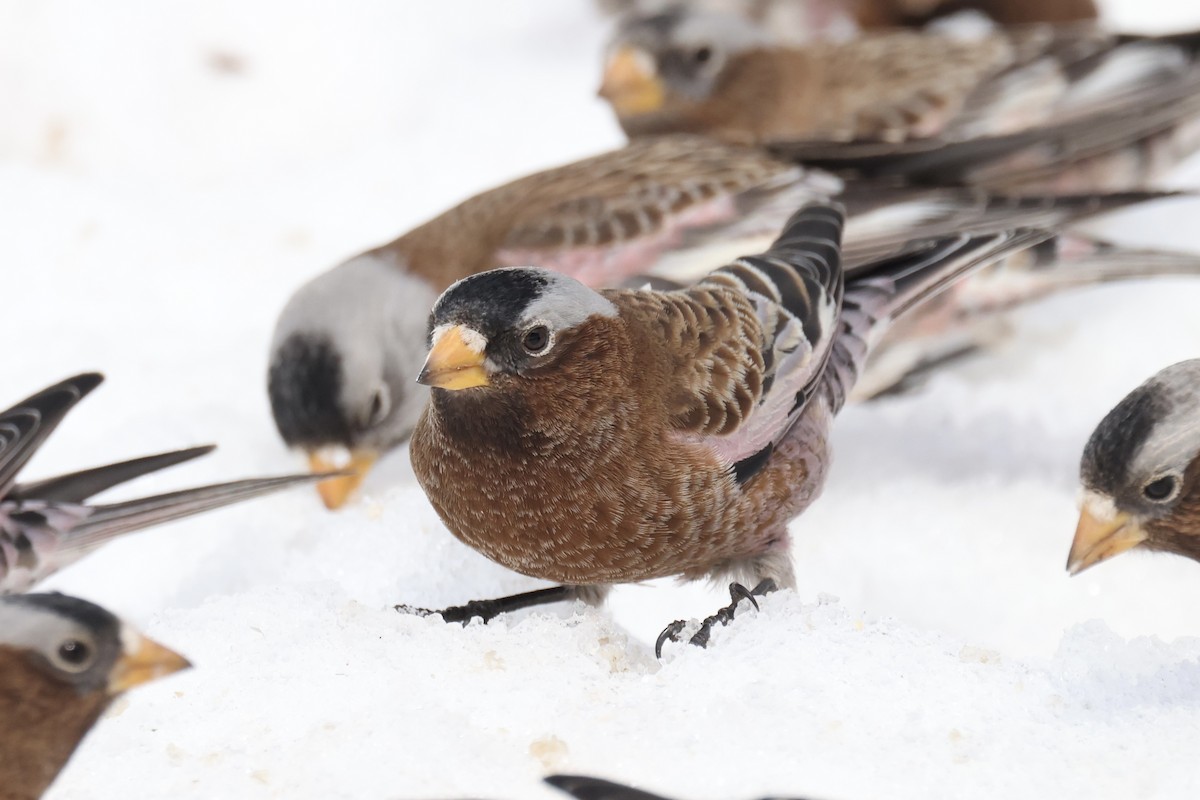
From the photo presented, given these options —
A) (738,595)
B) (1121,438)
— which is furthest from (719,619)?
(1121,438)

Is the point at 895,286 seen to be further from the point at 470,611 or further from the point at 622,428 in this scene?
the point at 470,611

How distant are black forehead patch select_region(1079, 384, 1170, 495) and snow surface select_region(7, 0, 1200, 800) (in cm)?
30

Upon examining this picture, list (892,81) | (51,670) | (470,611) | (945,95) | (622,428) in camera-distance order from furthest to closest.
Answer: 1. (892,81)
2. (945,95)
3. (470,611)
4. (622,428)
5. (51,670)

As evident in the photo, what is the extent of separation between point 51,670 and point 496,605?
904mm

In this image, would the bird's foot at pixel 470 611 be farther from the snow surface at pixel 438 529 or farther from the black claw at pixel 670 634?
the black claw at pixel 670 634

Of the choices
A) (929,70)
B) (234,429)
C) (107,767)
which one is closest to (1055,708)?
(107,767)

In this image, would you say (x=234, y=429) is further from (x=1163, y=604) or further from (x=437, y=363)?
(x=1163, y=604)

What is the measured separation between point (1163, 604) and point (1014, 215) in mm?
1127

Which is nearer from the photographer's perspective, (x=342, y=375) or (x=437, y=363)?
(x=437, y=363)

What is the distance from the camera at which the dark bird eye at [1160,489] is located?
102 inches

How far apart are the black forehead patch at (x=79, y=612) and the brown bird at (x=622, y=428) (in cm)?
58

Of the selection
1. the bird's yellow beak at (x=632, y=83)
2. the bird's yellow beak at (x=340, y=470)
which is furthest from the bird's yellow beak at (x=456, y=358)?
the bird's yellow beak at (x=632, y=83)

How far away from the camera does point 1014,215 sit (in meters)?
3.82

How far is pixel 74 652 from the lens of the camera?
213cm
